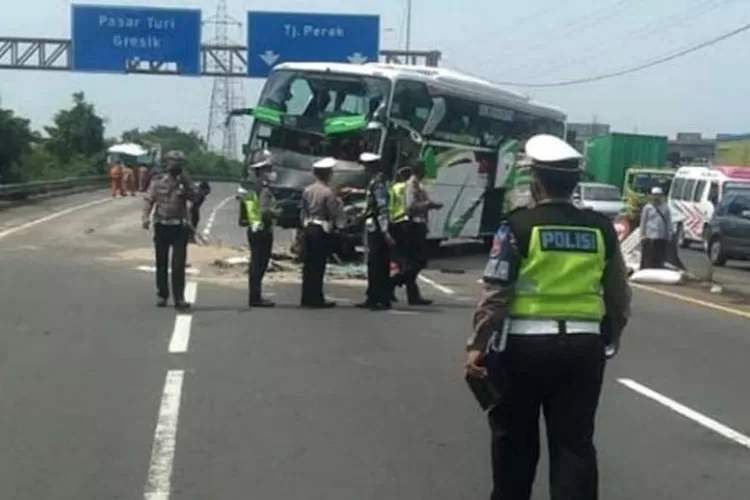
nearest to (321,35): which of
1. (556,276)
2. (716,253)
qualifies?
(716,253)

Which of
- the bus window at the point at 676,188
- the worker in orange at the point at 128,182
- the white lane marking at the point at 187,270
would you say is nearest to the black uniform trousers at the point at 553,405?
the white lane marking at the point at 187,270

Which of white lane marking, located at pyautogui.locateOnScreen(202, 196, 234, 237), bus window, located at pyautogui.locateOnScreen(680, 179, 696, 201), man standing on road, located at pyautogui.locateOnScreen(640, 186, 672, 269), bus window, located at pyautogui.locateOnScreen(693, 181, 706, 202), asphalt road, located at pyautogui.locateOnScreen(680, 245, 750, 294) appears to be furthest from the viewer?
bus window, located at pyautogui.locateOnScreen(680, 179, 696, 201)

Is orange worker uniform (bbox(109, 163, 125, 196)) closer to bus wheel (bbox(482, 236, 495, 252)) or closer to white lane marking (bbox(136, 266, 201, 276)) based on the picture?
bus wheel (bbox(482, 236, 495, 252))

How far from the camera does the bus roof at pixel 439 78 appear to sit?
1062 inches

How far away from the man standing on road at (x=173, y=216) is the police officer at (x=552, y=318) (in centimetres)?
1031

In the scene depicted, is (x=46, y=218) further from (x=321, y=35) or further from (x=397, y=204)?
(x=397, y=204)

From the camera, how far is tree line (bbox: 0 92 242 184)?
60156 mm

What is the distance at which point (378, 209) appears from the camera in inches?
671

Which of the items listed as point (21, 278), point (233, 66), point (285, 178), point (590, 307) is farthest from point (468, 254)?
point (590, 307)

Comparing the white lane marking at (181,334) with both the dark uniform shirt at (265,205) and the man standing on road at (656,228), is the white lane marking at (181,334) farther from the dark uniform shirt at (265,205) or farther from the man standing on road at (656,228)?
the man standing on road at (656,228)

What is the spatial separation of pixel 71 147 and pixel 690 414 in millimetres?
84148

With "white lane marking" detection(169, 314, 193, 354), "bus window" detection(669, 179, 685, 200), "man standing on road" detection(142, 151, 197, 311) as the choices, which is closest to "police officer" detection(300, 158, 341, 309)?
"man standing on road" detection(142, 151, 197, 311)

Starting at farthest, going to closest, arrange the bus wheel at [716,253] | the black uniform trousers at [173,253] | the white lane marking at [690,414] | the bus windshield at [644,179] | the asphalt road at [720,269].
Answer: the bus windshield at [644,179]
the bus wheel at [716,253]
the asphalt road at [720,269]
the black uniform trousers at [173,253]
the white lane marking at [690,414]

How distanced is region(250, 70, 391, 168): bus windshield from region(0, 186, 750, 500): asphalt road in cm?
740
